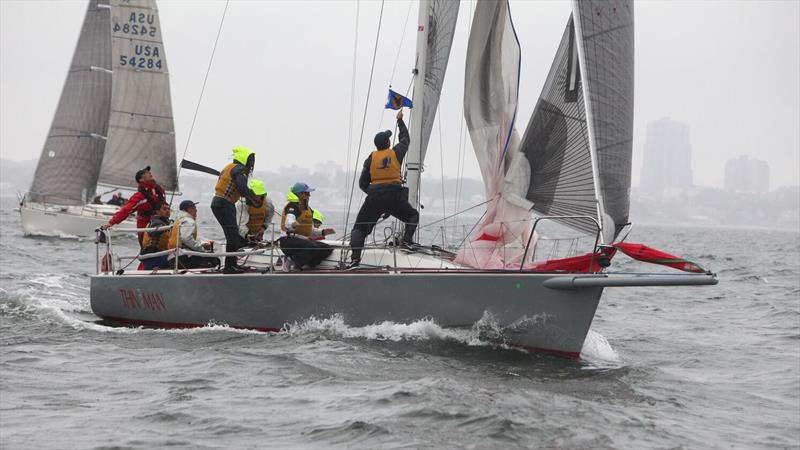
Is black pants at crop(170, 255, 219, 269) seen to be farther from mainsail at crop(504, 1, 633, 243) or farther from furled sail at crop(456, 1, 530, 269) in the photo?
mainsail at crop(504, 1, 633, 243)

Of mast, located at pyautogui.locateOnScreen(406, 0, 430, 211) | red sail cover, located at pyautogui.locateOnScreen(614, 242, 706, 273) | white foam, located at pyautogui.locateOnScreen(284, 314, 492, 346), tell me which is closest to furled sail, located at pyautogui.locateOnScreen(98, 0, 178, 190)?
mast, located at pyautogui.locateOnScreen(406, 0, 430, 211)

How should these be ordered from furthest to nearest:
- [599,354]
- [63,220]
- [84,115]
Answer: [84,115]
[63,220]
[599,354]

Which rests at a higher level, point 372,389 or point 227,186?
point 227,186

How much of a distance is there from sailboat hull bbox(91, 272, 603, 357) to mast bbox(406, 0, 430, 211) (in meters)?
1.79

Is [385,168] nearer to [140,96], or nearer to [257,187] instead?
[257,187]

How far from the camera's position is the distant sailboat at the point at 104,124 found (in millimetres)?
27500

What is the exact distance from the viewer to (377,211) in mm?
10219

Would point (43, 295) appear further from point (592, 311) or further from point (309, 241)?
point (592, 311)

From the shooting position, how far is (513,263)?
9664mm

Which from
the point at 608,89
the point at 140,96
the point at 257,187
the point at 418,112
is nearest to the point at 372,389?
the point at 608,89

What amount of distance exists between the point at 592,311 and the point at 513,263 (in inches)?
38.1

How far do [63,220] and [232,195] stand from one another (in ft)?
66.4

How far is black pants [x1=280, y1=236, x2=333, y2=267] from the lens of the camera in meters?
10.2

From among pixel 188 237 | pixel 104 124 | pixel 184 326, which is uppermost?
pixel 104 124
